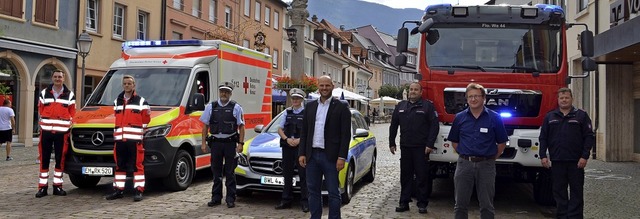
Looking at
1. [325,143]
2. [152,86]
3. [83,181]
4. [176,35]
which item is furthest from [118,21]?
[325,143]

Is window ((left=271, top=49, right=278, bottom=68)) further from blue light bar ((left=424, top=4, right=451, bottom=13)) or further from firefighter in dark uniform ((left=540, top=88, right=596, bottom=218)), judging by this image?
firefighter in dark uniform ((left=540, top=88, right=596, bottom=218))

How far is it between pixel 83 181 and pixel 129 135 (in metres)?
1.93

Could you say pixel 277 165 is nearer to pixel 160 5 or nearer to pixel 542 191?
pixel 542 191

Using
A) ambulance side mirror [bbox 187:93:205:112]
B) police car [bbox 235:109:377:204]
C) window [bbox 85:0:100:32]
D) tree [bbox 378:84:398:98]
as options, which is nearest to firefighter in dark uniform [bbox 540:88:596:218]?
police car [bbox 235:109:377:204]

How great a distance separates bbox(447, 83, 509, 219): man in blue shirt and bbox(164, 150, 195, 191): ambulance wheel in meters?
4.89

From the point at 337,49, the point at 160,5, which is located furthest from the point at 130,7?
the point at 337,49

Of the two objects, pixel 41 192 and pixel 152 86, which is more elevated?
pixel 152 86

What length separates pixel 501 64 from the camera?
840cm

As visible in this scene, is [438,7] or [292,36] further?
[292,36]

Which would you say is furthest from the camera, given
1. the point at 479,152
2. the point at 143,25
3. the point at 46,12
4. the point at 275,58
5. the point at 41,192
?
the point at 275,58

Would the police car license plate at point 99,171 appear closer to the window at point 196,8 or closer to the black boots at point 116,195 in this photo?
the black boots at point 116,195

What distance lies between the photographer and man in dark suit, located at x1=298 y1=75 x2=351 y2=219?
6.16m

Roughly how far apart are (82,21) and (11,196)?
557 inches

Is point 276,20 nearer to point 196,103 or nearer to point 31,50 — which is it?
point 31,50
